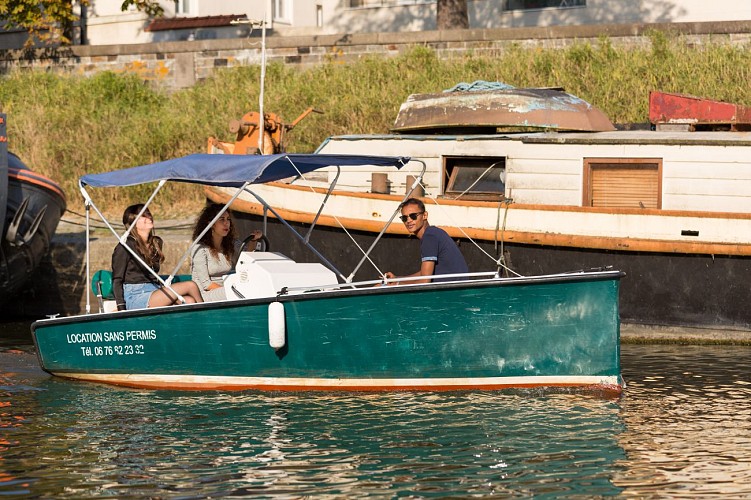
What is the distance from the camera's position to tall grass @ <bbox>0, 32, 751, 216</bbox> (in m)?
21.8

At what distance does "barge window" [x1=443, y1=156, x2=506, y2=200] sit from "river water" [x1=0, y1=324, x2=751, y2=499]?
12.2 ft

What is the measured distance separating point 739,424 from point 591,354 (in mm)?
1426

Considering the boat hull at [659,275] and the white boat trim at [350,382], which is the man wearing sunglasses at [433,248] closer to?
the white boat trim at [350,382]

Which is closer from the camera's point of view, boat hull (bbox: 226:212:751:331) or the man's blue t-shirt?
the man's blue t-shirt

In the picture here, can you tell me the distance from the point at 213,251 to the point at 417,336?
8.24 feet

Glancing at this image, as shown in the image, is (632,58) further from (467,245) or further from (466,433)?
(466,433)

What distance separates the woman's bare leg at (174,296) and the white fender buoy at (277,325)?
1.12m

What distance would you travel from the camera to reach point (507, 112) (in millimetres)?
15719

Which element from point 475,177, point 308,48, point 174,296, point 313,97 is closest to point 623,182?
point 475,177

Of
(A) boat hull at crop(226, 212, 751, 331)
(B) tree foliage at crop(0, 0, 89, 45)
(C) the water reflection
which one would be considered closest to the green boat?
(C) the water reflection

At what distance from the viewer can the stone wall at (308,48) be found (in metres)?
23.9

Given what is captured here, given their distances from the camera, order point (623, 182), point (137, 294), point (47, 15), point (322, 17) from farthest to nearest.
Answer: point (322, 17)
point (47, 15)
point (623, 182)
point (137, 294)

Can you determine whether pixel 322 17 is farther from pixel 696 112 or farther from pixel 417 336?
pixel 417 336

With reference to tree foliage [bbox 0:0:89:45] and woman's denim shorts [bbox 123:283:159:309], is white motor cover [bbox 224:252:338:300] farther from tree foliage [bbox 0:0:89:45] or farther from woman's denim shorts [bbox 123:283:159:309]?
tree foliage [bbox 0:0:89:45]
